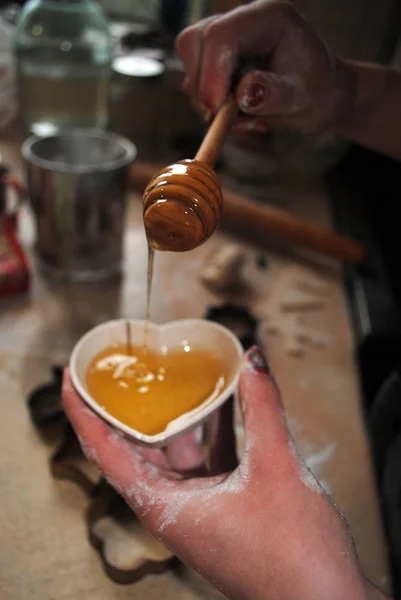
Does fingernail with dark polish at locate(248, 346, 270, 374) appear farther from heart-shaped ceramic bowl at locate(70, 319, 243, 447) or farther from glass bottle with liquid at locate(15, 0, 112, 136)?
glass bottle with liquid at locate(15, 0, 112, 136)

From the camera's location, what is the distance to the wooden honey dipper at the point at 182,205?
1.17 ft

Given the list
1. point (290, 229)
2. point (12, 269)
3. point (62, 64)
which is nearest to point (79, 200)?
point (12, 269)

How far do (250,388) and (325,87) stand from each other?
35 centimetres

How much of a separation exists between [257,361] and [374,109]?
36 cm

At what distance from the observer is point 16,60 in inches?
40.0

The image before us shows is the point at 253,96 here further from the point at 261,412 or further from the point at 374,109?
the point at 261,412

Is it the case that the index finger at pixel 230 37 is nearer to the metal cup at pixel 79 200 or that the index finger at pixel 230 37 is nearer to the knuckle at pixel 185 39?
the knuckle at pixel 185 39

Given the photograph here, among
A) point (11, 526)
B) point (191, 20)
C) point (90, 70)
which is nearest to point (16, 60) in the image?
point (90, 70)

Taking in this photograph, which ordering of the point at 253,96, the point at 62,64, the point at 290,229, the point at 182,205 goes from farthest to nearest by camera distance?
the point at 62,64 → the point at 290,229 → the point at 253,96 → the point at 182,205

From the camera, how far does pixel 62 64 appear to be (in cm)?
101

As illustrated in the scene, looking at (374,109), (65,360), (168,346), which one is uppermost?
(374,109)

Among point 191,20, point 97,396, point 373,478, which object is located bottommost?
point 373,478

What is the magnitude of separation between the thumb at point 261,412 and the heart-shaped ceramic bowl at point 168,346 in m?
0.02

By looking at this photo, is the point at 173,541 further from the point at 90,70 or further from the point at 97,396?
the point at 90,70
